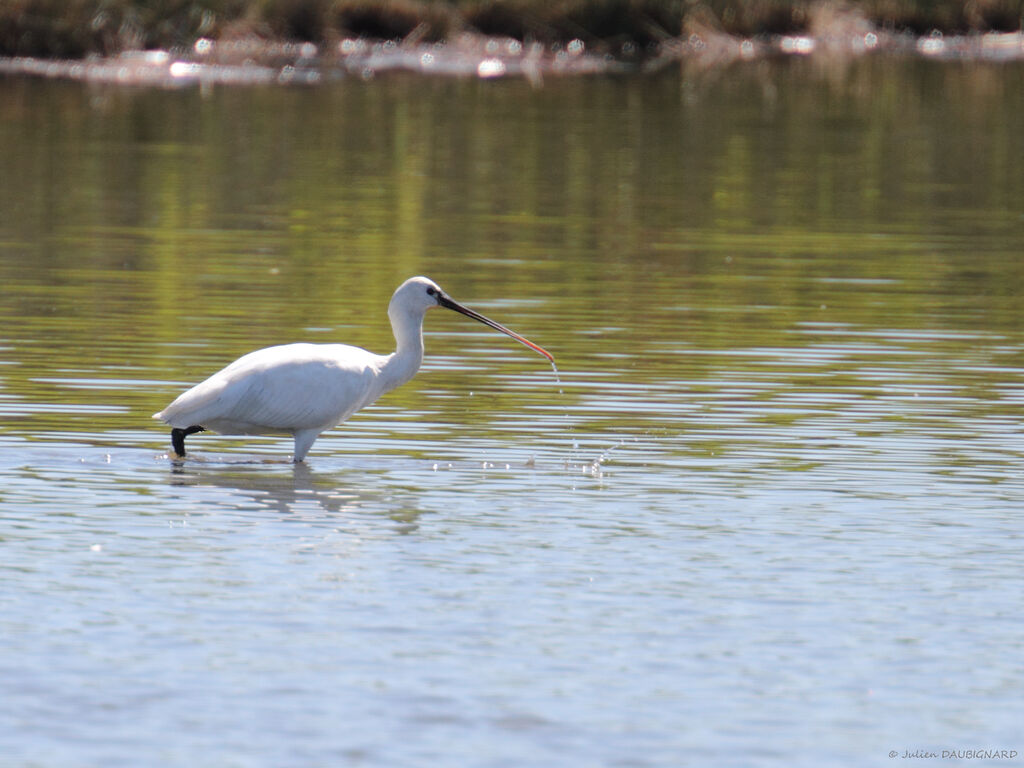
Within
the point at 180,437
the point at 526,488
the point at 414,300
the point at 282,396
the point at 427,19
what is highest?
the point at 427,19

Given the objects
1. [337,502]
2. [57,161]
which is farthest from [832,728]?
[57,161]

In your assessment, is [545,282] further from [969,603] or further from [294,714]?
[294,714]

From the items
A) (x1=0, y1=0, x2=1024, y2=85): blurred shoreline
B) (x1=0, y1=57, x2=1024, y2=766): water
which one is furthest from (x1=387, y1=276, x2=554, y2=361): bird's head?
→ (x1=0, y1=0, x2=1024, y2=85): blurred shoreline

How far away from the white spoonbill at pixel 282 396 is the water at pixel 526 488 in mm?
263

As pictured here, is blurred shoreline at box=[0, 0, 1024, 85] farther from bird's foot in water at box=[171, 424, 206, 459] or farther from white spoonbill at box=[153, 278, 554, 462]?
bird's foot in water at box=[171, 424, 206, 459]

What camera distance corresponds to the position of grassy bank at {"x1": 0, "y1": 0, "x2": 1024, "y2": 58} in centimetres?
4453

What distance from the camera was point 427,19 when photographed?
49281 millimetres

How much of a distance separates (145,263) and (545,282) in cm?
356

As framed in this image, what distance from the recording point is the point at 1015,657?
8.18 metres

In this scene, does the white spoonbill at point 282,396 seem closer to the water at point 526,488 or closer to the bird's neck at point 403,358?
the bird's neck at point 403,358

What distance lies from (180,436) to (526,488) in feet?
6.24

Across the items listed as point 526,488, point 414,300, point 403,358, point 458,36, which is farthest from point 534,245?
point 458,36

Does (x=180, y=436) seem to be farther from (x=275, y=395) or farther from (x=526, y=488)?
(x=526, y=488)

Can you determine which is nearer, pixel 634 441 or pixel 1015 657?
pixel 1015 657
